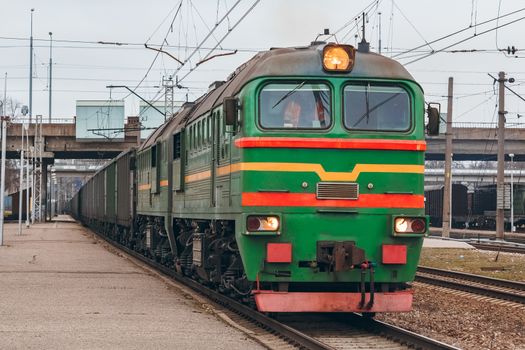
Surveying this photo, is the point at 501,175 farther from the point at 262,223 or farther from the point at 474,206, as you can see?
the point at 262,223

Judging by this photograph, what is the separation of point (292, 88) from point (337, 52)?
30.1 inches

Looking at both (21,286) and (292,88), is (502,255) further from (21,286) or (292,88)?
(292,88)

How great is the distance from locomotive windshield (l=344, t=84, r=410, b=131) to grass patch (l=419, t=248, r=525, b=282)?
1083 centimetres

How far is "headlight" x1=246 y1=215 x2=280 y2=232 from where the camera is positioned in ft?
36.9

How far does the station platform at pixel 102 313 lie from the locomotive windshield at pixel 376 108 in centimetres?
317

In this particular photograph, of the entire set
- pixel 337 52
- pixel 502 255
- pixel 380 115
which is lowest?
pixel 502 255

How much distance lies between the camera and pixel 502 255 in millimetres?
30203

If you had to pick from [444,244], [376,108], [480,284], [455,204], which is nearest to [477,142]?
[455,204]

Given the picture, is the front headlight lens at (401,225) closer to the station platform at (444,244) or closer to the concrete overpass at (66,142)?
the station platform at (444,244)

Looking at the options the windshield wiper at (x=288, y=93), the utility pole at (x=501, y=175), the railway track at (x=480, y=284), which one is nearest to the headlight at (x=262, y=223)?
the windshield wiper at (x=288, y=93)

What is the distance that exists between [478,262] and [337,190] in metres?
16.7

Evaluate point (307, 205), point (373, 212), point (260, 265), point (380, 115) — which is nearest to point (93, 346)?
point (260, 265)

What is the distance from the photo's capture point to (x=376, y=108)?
1178cm

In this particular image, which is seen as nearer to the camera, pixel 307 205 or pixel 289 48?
pixel 307 205
